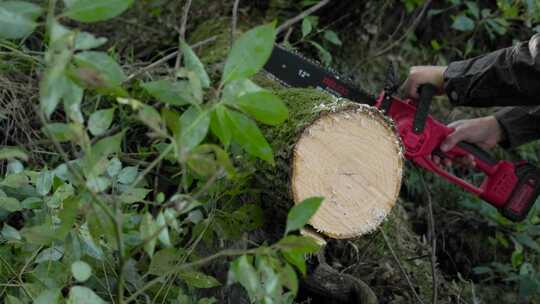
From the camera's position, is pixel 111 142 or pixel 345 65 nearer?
pixel 111 142

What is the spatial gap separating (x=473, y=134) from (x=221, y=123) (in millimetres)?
1867

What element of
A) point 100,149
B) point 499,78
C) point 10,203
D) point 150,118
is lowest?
point 10,203

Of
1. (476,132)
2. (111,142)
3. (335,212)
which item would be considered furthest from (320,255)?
(111,142)

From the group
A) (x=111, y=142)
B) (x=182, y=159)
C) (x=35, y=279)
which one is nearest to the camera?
(x=182, y=159)

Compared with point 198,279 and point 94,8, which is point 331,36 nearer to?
point 198,279

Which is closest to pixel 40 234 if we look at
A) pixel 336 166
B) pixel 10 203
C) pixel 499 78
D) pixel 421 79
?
pixel 10 203

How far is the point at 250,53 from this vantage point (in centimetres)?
139

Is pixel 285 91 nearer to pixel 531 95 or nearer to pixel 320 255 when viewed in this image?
pixel 320 255

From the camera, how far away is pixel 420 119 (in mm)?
2734

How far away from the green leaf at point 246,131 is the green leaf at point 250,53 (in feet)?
0.26

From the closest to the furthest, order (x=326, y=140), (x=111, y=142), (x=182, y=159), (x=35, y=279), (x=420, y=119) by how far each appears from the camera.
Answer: (x=182, y=159) < (x=111, y=142) < (x=35, y=279) < (x=326, y=140) < (x=420, y=119)

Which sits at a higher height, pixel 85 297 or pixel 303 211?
pixel 303 211

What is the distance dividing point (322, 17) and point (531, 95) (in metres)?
1.64

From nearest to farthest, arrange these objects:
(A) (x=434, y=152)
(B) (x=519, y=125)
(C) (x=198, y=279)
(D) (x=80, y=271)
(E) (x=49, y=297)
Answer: (D) (x=80, y=271) → (E) (x=49, y=297) → (C) (x=198, y=279) → (A) (x=434, y=152) → (B) (x=519, y=125)
